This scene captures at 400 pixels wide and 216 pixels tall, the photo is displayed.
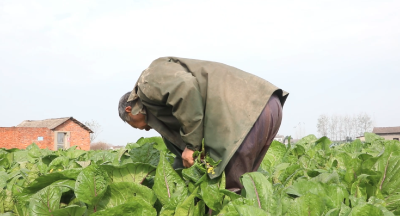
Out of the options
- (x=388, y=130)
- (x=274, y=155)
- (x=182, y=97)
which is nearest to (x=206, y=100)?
(x=182, y=97)

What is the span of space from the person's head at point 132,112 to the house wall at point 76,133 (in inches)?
1455

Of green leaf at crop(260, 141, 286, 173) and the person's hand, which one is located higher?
the person's hand

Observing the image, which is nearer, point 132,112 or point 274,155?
point 132,112

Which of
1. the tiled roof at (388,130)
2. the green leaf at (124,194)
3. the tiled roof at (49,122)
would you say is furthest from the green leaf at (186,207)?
the tiled roof at (388,130)

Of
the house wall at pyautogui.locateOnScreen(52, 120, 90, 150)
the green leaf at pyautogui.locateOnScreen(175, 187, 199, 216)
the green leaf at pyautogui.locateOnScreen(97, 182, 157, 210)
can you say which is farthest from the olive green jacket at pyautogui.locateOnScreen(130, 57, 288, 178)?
the house wall at pyautogui.locateOnScreen(52, 120, 90, 150)

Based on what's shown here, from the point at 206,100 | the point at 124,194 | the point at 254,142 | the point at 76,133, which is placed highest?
the point at 206,100

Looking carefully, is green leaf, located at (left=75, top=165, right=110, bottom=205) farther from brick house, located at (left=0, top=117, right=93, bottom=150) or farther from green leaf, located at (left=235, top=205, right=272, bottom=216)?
brick house, located at (left=0, top=117, right=93, bottom=150)

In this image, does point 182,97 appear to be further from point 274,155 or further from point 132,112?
point 274,155

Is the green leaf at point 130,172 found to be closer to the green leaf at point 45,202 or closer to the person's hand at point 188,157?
the person's hand at point 188,157

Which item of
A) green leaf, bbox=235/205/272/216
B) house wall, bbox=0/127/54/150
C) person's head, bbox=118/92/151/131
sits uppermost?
person's head, bbox=118/92/151/131

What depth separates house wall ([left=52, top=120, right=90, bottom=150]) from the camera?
38.2 metres

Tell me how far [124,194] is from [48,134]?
3694cm

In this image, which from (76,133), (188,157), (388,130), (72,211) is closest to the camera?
(72,211)

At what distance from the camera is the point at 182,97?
2160 millimetres
